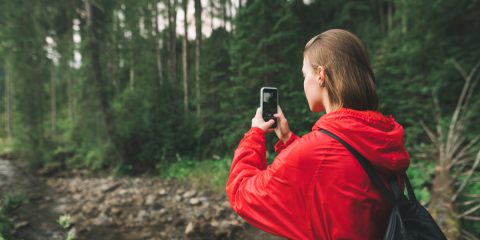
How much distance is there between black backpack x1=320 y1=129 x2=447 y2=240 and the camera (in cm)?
112

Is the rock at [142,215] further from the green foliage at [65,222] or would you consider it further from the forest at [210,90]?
the green foliage at [65,222]

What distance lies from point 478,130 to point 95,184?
1194cm

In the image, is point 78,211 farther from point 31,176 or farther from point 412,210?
point 412,210

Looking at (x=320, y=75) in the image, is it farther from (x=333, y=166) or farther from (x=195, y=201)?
(x=195, y=201)

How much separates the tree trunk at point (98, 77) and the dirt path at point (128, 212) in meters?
1.98

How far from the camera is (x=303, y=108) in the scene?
28.0 feet

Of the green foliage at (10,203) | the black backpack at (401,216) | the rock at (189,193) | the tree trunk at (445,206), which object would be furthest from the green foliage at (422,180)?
the green foliage at (10,203)

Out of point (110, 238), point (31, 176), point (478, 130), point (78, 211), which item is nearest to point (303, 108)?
point (478, 130)

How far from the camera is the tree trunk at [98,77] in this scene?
11.3 metres

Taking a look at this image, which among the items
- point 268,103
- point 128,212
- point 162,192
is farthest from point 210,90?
point 268,103

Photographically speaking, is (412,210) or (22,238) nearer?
(412,210)

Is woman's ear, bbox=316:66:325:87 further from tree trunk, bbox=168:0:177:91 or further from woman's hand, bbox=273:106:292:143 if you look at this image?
tree trunk, bbox=168:0:177:91

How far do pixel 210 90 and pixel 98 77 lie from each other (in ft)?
15.4

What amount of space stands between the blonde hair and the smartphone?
18.6 inches
